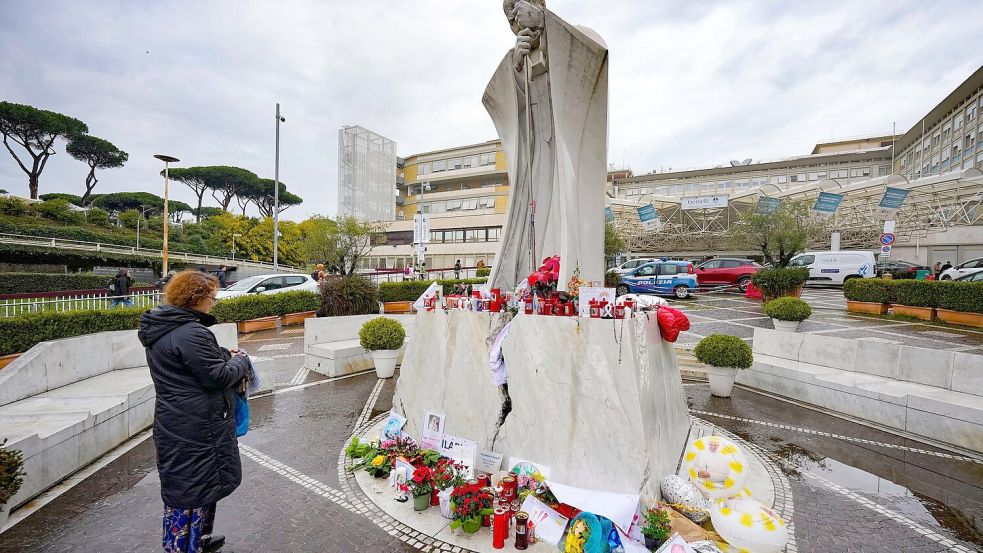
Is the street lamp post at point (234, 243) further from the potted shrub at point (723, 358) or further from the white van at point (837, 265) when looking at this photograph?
the white van at point (837, 265)

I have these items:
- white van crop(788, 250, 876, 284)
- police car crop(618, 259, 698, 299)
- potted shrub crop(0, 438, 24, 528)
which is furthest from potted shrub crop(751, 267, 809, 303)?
potted shrub crop(0, 438, 24, 528)

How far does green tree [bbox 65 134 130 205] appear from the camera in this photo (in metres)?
49.2

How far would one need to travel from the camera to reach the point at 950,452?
5.26 meters

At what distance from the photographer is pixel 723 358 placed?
23.6 feet

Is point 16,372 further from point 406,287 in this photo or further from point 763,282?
point 763,282

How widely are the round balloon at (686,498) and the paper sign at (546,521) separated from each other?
105 cm

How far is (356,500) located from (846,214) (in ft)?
124

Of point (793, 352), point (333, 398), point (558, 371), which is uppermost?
point (558, 371)

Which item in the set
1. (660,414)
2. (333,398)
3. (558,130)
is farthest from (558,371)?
(333,398)

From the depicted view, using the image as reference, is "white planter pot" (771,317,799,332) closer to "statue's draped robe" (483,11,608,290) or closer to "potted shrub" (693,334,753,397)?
"potted shrub" (693,334,753,397)

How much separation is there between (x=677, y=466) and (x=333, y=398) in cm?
564

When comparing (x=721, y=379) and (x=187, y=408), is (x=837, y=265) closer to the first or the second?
(x=721, y=379)

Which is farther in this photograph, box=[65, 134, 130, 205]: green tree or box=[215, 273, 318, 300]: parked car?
box=[65, 134, 130, 205]: green tree

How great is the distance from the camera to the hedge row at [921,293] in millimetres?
12242
